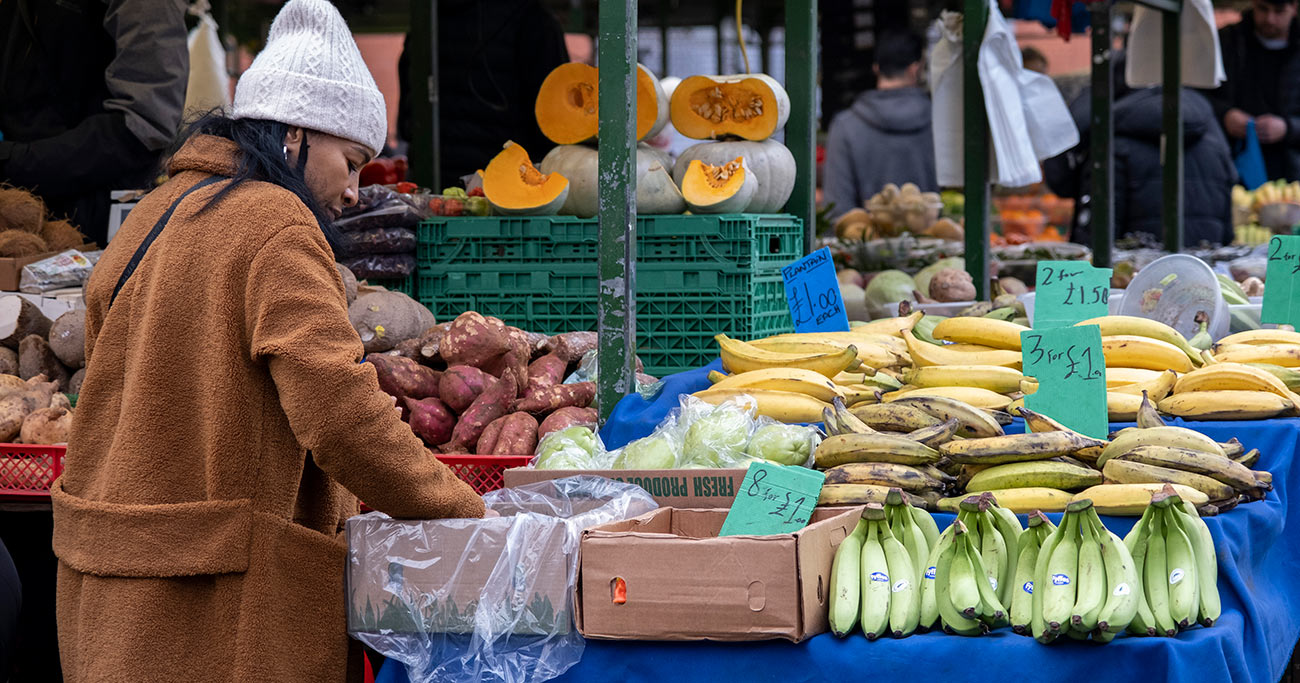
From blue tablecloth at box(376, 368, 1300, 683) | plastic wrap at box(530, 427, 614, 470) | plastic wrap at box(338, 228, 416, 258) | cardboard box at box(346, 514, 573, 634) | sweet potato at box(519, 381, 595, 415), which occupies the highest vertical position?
plastic wrap at box(338, 228, 416, 258)

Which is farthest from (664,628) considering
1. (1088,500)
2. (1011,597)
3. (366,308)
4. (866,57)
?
(866,57)

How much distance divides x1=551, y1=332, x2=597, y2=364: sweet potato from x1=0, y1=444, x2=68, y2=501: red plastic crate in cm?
132

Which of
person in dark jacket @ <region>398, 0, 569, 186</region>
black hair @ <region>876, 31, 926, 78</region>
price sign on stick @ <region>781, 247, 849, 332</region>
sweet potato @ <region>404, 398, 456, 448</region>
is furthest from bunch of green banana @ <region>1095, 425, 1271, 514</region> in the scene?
black hair @ <region>876, 31, 926, 78</region>

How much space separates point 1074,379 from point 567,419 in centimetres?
122

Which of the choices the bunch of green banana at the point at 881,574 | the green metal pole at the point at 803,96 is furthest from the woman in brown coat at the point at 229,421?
the green metal pole at the point at 803,96

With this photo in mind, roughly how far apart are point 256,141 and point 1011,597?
4.95 feet

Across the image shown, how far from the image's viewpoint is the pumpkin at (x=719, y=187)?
380 centimetres

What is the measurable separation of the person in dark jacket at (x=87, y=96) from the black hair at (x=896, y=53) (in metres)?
4.97

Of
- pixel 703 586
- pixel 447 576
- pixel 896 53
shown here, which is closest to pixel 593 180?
pixel 447 576

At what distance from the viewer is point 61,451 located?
328 centimetres

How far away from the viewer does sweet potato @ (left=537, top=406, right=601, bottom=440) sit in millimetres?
3215

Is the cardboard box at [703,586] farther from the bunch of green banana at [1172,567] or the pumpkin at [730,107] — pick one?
the pumpkin at [730,107]

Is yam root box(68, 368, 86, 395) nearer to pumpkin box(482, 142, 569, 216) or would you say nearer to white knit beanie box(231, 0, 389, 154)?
pumpkin box(482, 142, 569, 216)

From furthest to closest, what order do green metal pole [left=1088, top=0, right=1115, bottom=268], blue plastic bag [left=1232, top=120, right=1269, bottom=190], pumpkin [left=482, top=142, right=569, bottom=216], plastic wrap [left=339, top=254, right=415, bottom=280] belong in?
blue plastic bag [left=1232, top=120, right=1269, bottom=190]
green metal pole [left=1088, top=0, right=1115, bottom=268]
plastic wrap [left=339, top=254, right=415, bottom=280]
pumpkin [left=482, top=142, right=569, bottom=216]
